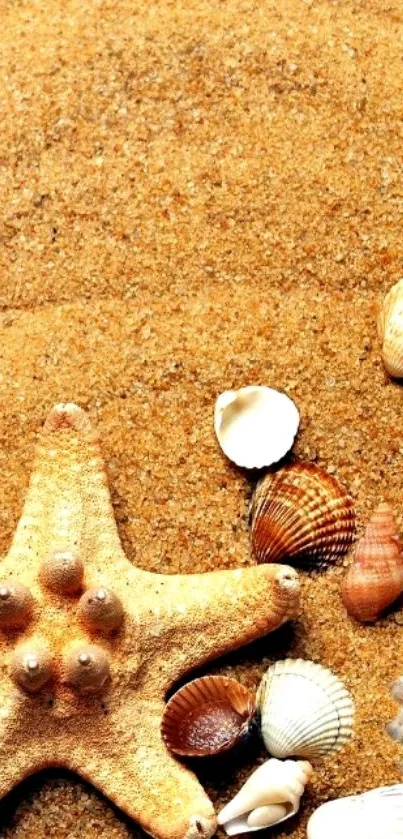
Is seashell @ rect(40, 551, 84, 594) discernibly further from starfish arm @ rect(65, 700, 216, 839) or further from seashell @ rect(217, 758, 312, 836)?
seashell @ rect(217, 758, 312, 836)

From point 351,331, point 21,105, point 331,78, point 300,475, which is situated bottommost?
point 300,475

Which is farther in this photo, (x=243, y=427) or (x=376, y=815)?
(x=243, y=427)

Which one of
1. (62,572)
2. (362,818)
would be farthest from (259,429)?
(362,818)

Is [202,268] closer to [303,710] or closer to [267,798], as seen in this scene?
[303,710]

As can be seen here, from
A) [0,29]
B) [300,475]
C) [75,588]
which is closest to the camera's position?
[75,588]

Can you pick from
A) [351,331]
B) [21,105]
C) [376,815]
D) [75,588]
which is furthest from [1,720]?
[21,105]

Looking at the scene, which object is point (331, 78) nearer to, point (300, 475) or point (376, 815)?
point (300, 475)

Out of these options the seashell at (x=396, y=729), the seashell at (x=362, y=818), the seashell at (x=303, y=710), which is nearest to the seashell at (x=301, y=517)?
the seashell at (x=303, y=710)

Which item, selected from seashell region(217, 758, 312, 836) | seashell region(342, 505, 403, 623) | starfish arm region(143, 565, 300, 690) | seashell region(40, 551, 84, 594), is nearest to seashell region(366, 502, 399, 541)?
seashell region(342, 505, 403, 623)
